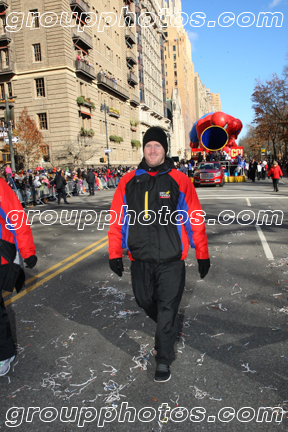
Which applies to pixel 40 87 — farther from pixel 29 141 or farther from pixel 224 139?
pixel 224 139

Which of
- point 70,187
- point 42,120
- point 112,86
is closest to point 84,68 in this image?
point 42,120

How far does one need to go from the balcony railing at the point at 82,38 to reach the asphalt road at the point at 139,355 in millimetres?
38599

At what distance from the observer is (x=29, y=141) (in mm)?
36750

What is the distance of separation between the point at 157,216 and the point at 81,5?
4374cm

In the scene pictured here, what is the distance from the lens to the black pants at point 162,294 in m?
3.23

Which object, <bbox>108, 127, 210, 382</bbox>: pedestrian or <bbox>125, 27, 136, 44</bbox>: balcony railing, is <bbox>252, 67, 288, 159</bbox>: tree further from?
<bbox>108, 127, 210, 382</bbox>: pedestrian

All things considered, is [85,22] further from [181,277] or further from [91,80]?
[181,277]

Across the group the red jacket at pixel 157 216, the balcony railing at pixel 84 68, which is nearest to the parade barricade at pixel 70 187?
the balcony railing at pixel 84 68

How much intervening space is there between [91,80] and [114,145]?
10667 millimetres

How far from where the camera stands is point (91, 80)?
Result: 4528 cm

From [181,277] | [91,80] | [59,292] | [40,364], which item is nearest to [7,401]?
[40,364]

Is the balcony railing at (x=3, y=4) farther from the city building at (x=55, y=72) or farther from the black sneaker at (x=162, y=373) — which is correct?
the black sneaker at (x=162, y=373)

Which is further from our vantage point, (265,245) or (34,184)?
(34,184)

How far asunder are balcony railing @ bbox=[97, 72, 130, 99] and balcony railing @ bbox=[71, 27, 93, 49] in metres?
4.34
